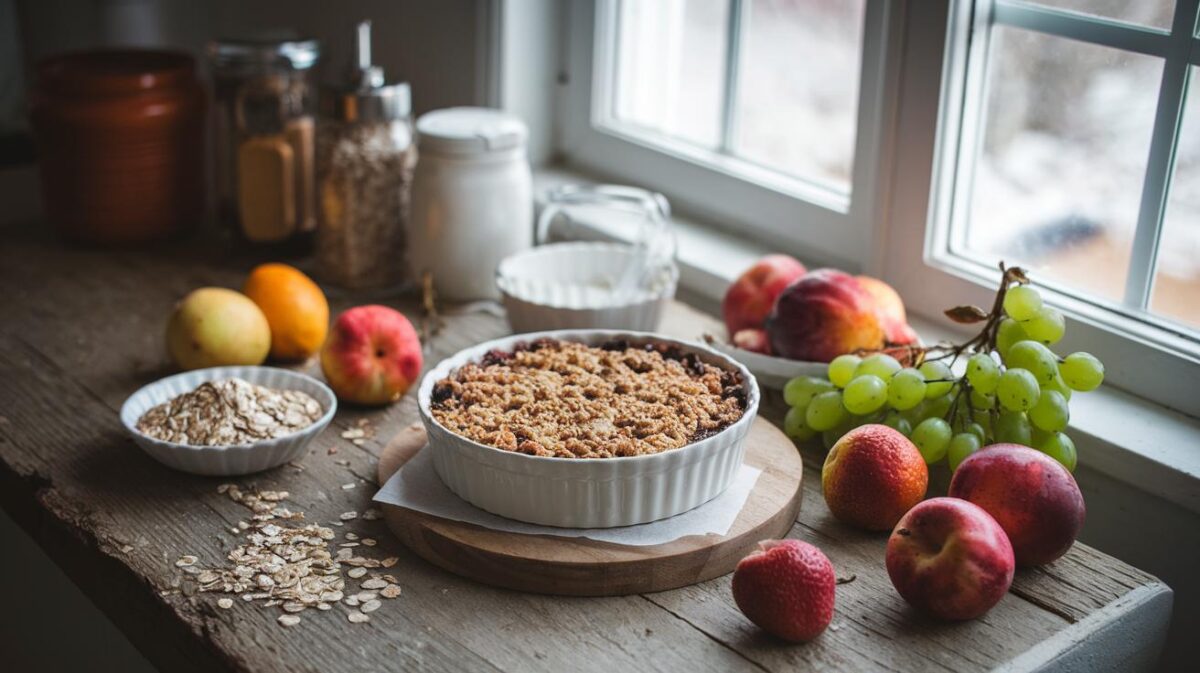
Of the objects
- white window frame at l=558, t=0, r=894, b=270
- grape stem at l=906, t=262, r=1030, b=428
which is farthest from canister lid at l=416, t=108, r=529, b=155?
grape stem at l=906, t=262, r=1030, b=428

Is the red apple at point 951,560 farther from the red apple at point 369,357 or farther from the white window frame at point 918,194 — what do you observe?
the red apple at point 369,357

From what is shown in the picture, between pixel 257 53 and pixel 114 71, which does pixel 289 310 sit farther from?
pixel 114 71

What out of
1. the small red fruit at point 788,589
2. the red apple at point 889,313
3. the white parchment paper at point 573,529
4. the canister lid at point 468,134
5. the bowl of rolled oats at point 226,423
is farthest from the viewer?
the canister lid at point 468,134

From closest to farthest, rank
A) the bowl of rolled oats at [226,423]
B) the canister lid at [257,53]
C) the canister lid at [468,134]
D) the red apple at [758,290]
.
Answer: the bowl of rolled oats at [226,423] → the red apple at [758,290] → the canister lid at [468,134] → the canister lid at [257,53]

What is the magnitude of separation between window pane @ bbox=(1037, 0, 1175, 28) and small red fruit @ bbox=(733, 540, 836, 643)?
63 cm

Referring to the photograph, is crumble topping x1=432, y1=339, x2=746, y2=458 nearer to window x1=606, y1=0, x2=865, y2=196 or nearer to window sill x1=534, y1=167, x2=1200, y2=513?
window sill x1=534, y1=167, x2=1200, y2=513

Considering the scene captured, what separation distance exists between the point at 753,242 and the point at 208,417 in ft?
2.54

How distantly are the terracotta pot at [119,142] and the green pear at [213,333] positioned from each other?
42 cm

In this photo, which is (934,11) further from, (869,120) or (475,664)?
(475,664)

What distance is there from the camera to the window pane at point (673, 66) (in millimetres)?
1640

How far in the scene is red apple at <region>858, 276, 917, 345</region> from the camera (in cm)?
124

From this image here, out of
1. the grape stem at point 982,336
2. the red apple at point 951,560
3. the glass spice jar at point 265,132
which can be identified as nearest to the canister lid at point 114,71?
the glass spice jar at point 265,132

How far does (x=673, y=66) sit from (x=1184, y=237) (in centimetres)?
76

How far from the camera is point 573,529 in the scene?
3.32 feet
